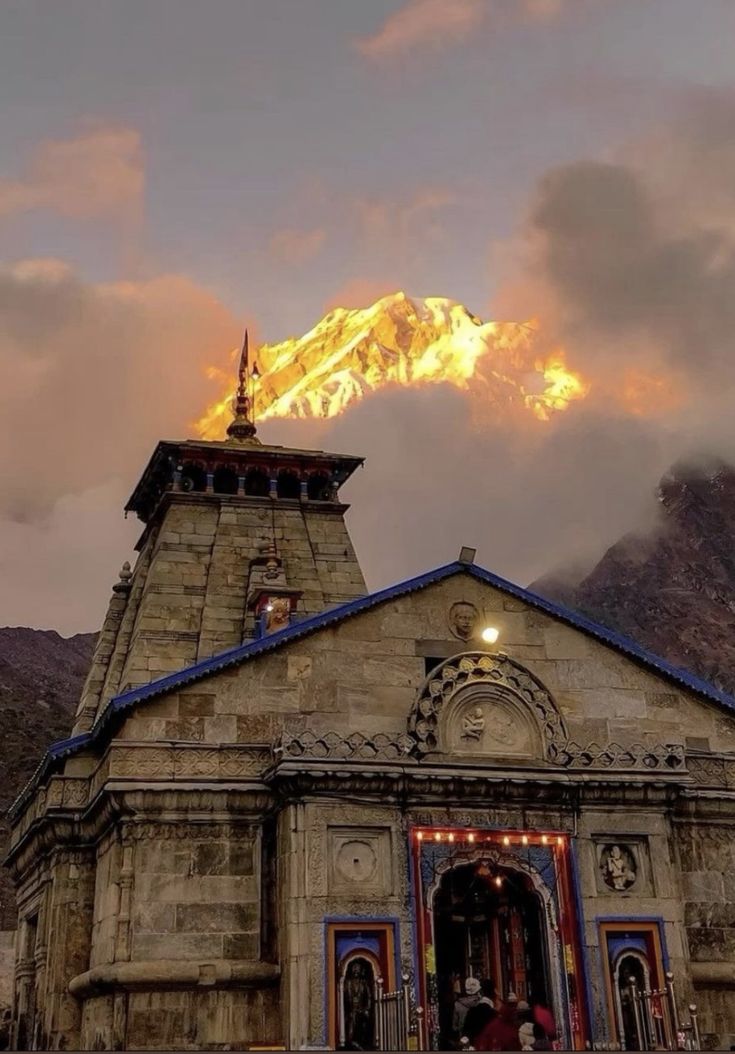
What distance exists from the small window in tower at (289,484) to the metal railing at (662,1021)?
2179cm

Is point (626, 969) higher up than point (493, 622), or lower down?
lower down

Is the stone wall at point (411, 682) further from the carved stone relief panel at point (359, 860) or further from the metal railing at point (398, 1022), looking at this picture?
the metal railing at point (398, 1022)

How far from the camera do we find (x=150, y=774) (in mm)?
22562

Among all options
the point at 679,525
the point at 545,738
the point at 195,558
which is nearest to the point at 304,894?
the point at 545,738

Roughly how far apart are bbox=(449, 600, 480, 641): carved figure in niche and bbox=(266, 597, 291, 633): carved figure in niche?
555cm

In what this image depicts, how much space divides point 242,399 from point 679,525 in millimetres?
97753

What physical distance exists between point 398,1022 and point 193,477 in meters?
22.2

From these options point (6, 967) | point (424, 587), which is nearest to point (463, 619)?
point (424, 587)

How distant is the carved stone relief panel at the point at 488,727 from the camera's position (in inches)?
918

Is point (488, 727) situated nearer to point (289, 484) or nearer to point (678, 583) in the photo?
point (289, 484)

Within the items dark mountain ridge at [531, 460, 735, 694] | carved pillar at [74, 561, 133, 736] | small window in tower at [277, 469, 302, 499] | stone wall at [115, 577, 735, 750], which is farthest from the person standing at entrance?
dark mountain ridge at [531, 460, 735, 694]

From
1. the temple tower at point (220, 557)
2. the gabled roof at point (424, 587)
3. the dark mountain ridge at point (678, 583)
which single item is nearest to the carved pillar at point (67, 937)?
the gabled roof at point (424, 587)

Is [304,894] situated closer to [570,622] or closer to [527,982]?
[527,982]

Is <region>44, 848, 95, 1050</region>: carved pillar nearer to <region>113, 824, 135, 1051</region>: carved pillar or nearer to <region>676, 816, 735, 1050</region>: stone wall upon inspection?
<region>113, 824, 135, 1051</region>: carved pillar
